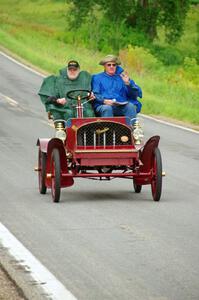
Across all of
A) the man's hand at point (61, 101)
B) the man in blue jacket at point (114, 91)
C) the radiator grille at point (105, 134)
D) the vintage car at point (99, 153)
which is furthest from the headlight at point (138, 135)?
the man's hand at point (61, 101)

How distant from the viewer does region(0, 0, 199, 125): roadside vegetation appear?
34.1 meters

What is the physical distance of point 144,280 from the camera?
779 centimetres

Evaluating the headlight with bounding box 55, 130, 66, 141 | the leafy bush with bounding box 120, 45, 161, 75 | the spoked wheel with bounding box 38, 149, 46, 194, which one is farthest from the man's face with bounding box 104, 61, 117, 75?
the leafy bush with bounding box 120, 45, 161, 75

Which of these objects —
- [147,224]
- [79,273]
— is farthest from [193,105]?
[79,273]

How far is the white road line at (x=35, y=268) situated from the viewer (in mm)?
7345

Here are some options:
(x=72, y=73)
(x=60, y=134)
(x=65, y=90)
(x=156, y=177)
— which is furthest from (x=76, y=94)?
(x=156, y=177)

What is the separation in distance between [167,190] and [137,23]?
224 feet

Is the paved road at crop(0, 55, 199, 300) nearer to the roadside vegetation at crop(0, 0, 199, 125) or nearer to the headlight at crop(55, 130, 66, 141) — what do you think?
the headlight at crop(55, 130, 66, 141)

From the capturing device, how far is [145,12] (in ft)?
262

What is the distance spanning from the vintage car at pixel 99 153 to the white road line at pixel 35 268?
2.89 meters

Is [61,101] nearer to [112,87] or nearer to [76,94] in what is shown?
[76,94]

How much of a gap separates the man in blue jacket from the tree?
63.1m

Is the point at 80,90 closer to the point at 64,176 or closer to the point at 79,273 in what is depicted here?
the point at 64,176

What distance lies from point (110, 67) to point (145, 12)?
6630cm
